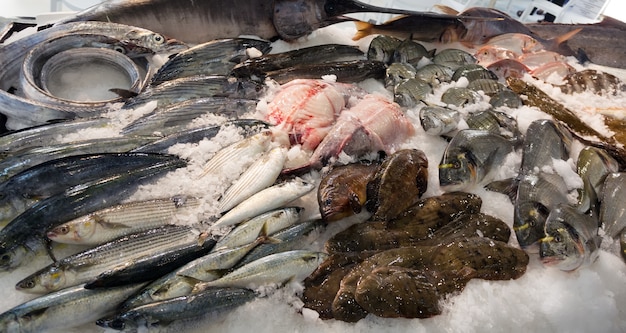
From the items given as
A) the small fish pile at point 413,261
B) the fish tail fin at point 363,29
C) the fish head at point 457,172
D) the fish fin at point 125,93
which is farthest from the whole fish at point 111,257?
the fish tail fin at point 363,29

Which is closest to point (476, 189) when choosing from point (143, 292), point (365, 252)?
point (365, 252)

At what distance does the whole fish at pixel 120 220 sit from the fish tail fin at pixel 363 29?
2.33m

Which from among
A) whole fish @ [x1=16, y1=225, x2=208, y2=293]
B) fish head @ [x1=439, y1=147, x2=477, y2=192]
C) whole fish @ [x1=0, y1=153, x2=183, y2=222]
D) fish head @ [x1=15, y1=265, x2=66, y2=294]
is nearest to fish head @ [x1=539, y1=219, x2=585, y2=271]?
fish head @ [x1=439, y1=147, x2=477, y2=192]

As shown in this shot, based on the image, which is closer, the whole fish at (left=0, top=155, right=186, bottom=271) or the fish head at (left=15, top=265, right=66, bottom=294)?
the fish head at (left=15, top=265, right=66, bottom=294)

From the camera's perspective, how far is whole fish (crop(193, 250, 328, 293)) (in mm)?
1900

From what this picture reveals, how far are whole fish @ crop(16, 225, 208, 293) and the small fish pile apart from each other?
631 mm

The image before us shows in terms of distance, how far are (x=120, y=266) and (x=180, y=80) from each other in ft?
4.98

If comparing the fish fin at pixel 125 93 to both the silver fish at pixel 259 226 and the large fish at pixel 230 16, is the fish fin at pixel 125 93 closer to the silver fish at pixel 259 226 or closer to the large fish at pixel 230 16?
the large fish at pixel 230 16

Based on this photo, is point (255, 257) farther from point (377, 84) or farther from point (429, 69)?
point (429, 69)

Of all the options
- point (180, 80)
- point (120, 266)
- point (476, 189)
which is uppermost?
point (180, 80)

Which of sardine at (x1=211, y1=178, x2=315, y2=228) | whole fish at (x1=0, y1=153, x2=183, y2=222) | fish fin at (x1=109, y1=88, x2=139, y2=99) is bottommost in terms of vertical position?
sardine at (x1=211, y1=178, x2=315, y2=228)

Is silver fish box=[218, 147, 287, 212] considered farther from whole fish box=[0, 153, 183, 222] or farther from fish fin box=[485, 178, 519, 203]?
fish fin box=[485, 178, 519, 203]

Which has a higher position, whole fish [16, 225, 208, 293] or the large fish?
the large fish

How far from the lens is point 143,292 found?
1.82 m
